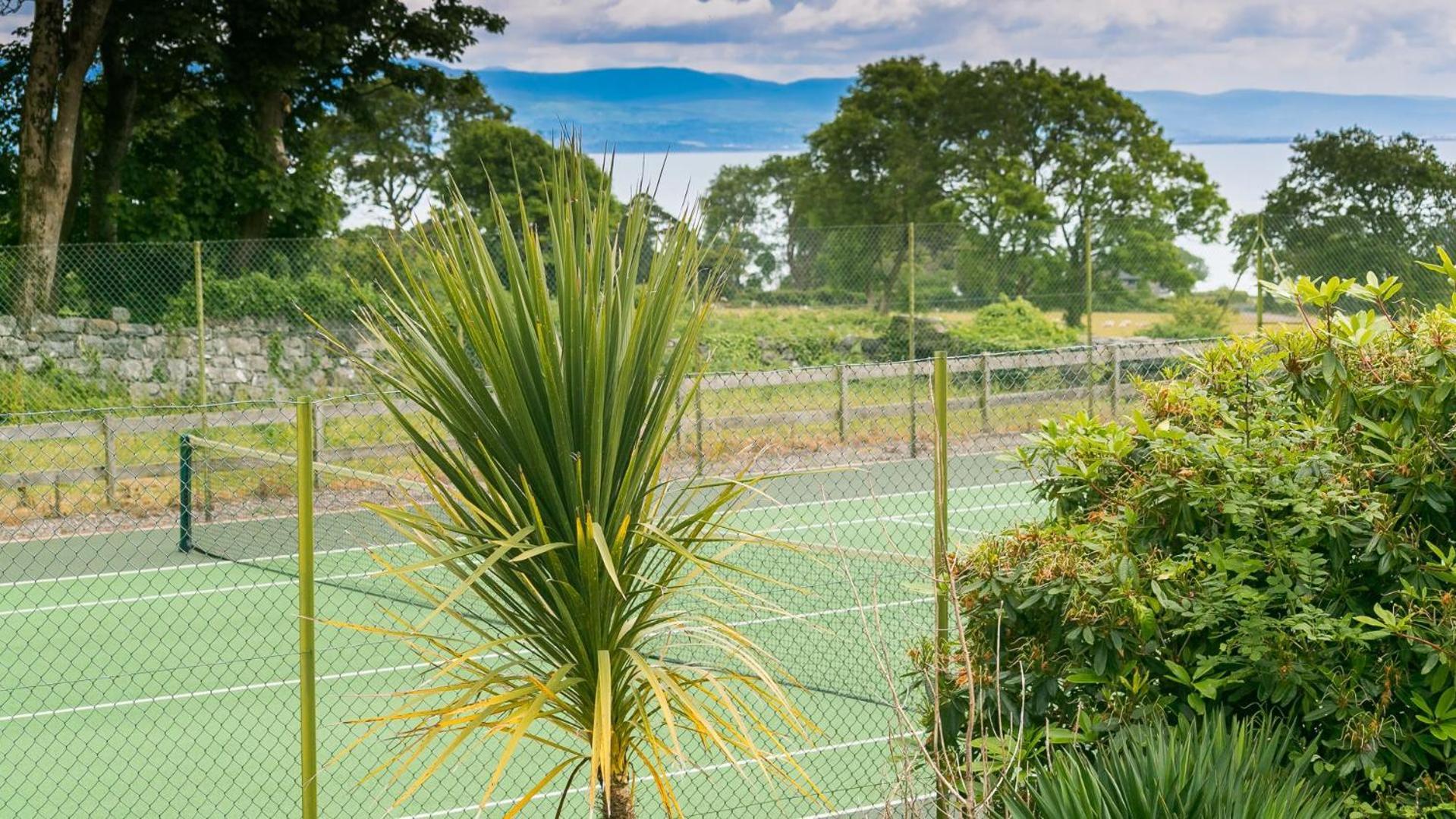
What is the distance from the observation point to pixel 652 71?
2697 inches

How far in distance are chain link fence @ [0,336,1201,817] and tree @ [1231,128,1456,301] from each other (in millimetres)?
4351

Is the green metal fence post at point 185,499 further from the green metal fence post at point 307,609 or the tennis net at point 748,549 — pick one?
the green metal fence post at point 307,609

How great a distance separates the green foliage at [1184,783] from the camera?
11.2 feet

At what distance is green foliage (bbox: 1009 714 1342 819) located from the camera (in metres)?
3.42

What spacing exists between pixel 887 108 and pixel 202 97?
16788mm

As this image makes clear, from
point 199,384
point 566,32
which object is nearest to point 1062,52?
point 566,32

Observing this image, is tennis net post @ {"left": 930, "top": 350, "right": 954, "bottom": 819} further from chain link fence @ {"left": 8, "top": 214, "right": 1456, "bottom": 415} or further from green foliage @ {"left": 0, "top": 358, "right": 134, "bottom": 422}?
green foliage @ {"left": 0, "top": 358, "right": 134, "bottom": 422}

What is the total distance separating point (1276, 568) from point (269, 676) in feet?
19.7

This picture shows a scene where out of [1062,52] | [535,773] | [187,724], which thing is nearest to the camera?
[535,773]

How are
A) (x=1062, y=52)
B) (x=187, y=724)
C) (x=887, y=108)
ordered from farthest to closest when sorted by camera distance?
(x=1062, y=52) → (x=887, y=108) → (x=187, y=724)

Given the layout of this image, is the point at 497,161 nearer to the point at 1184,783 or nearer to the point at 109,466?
the point at 109,466

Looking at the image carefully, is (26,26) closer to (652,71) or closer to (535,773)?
(535,773)

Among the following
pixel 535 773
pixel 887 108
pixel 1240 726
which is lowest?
pixel 535 773

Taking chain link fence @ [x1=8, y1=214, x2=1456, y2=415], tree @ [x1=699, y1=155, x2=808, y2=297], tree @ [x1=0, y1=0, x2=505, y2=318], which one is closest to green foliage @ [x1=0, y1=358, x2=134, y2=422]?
chain link fence @ [x1=8, y1=214, x2=1456, y2=415]
